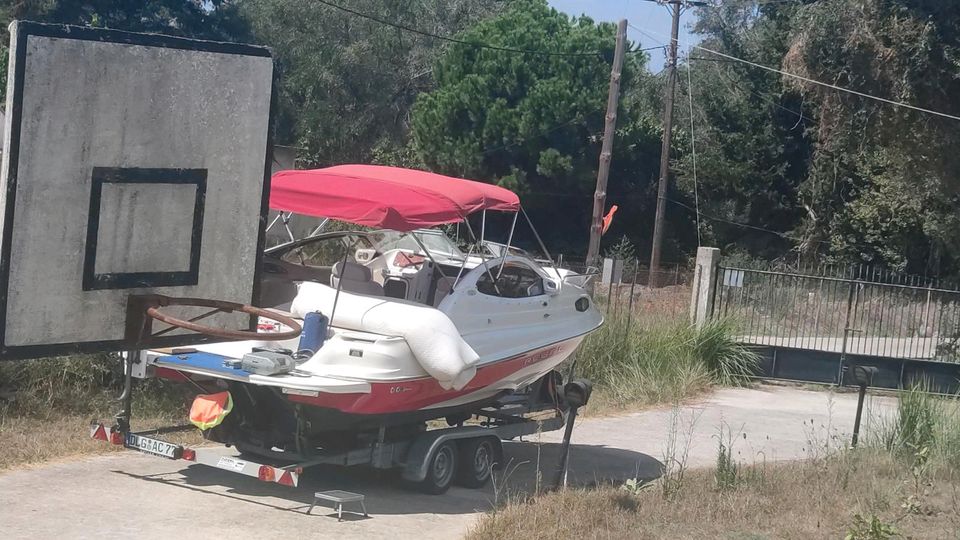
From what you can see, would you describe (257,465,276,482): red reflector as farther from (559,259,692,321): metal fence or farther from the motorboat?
(559,259,692,321): metal fence

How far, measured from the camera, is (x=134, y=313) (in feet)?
14.2

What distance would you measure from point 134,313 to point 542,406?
7.70m

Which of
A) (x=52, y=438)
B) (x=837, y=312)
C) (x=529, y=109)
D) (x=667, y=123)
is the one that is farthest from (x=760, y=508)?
(x=529, y=109)

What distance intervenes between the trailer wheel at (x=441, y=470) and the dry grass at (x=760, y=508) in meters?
1.39

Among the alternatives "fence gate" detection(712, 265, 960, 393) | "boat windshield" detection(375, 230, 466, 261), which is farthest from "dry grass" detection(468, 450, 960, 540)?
"fence gate" detection(712, 265, 960, 393)

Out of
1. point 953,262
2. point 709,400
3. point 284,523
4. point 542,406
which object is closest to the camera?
point 284,523

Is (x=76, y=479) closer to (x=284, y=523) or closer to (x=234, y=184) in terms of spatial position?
(x=284, y=523)

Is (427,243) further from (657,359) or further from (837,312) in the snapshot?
A: (837,312)

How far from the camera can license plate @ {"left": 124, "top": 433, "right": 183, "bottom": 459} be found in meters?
8.88

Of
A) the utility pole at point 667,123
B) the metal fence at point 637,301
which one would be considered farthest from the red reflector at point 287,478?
the utility pole at point 667,123

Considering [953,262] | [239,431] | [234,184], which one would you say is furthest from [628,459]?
[953,262]

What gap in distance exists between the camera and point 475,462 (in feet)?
33.7

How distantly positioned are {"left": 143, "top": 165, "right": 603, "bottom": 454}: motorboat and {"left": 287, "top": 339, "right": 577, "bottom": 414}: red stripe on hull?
1 centimetres

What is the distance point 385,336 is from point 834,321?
11.8m
